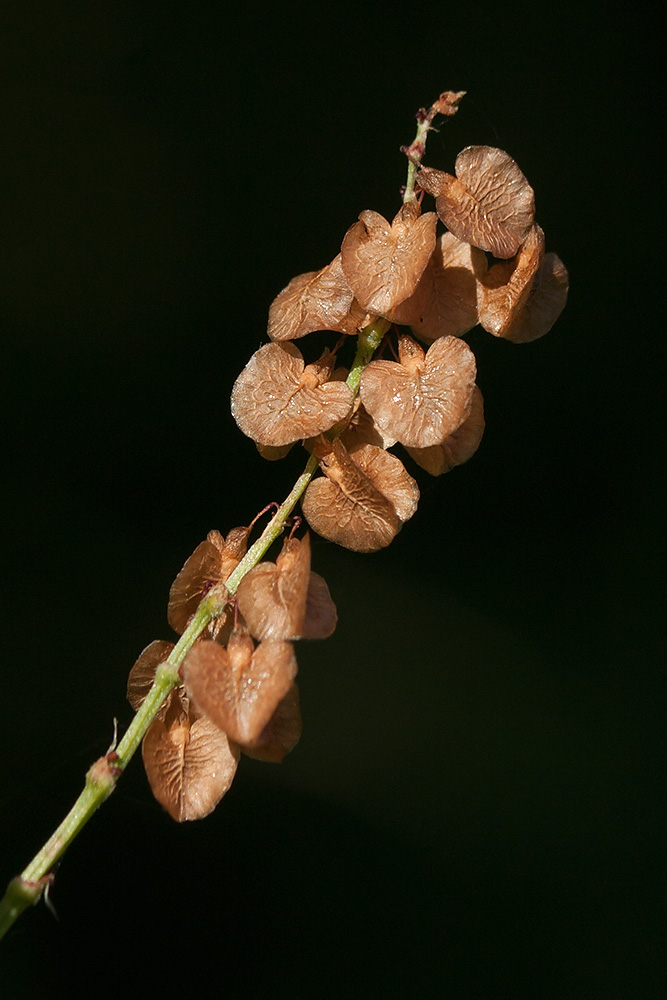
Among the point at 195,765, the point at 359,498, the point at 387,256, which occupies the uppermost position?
the point at 387,256

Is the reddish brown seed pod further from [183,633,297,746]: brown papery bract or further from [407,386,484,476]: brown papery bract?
[407,386,484,476]: brown papery bract

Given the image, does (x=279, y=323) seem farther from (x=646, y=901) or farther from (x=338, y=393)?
(x=646, y=901)

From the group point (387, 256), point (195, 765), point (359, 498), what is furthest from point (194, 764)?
point (387, 256)

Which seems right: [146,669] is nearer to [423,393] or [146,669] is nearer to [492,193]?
[423,393]

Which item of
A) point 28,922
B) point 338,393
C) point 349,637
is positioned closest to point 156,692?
point 338,393

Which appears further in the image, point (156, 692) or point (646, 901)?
point (646, 901)
